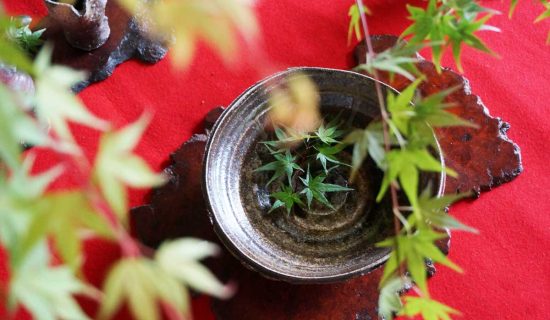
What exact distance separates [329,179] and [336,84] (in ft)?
0.60

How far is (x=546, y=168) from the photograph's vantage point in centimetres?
128

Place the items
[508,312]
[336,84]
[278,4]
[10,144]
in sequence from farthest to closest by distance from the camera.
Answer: [278,4], [508,312], [336,84], [10,144]

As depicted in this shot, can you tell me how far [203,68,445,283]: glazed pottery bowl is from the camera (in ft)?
3.19

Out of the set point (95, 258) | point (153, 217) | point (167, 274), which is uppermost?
point (167, 274)

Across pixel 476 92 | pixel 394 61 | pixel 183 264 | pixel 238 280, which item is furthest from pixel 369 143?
pixel 476 92

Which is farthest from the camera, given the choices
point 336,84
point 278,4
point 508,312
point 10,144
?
point 278,4

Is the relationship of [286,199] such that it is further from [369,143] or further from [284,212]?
[369,143]

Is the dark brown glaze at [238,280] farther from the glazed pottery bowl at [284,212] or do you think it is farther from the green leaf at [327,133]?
the green leaf at [327,133]

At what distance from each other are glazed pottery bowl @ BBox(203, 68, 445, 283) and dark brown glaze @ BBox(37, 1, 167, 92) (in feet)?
1.23

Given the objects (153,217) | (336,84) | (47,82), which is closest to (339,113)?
(336,84)

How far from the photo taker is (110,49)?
132 cm

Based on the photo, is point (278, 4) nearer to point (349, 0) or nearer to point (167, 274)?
point (349, 0)

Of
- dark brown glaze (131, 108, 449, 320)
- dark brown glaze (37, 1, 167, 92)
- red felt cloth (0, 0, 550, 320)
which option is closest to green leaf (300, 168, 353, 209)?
dark brown glaze (131, 108, 449, 320)

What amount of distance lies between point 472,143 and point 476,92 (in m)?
0.17
